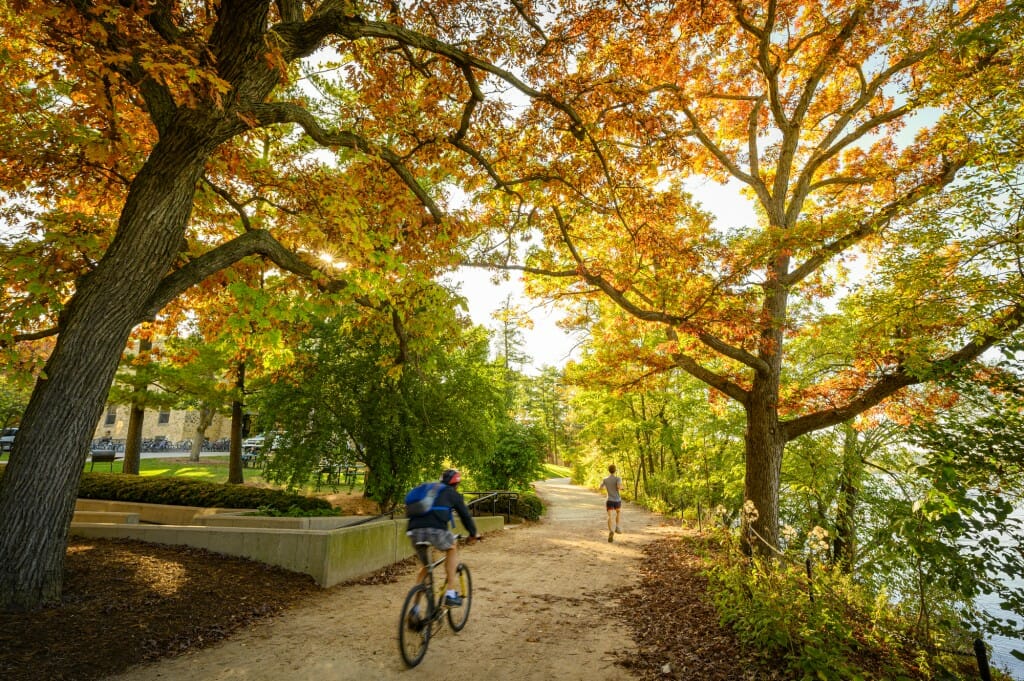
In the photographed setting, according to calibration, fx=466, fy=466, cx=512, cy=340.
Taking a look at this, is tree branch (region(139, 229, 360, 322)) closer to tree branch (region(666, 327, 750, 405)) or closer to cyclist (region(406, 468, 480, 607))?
cyclist (region(406, 468, 480, 607))

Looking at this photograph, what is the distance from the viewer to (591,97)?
7.77 m

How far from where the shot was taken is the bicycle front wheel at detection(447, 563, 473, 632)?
599 cm

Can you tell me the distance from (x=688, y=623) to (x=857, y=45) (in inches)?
500

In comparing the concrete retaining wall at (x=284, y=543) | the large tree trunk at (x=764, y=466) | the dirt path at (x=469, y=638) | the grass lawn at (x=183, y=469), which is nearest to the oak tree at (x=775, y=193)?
the large tree trunk at (x=764, y=466)

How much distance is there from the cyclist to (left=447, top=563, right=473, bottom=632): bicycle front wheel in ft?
0.92

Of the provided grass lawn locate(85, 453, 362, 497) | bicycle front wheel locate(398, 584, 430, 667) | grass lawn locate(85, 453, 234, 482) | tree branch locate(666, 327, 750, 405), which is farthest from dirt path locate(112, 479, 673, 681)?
grass lawn locate(85, 453, 234, 482)

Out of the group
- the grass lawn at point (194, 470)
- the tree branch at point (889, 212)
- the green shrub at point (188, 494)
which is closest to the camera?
the tree branch at point (889, 212)

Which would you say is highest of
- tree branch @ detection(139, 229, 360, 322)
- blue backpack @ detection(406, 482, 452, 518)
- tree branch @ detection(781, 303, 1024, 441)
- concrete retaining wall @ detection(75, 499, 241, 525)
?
tree branch @ detection(139, 229, 360, 322)

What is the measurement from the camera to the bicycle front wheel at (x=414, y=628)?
16.1ft

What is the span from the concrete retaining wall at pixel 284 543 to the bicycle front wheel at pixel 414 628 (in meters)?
3.10

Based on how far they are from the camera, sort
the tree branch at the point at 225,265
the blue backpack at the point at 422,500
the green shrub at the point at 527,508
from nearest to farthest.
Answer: the blue backpack at the point at 422,500 < the tree branch at the point at 225,265 < the green shrub at the point at 527,508

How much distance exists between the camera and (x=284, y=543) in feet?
25.9

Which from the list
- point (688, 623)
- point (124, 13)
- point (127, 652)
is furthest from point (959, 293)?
point (127, 652)

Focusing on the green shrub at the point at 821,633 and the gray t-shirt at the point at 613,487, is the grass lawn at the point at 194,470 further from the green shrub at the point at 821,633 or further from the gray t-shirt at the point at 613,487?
the green shrub at the point at 821,633
